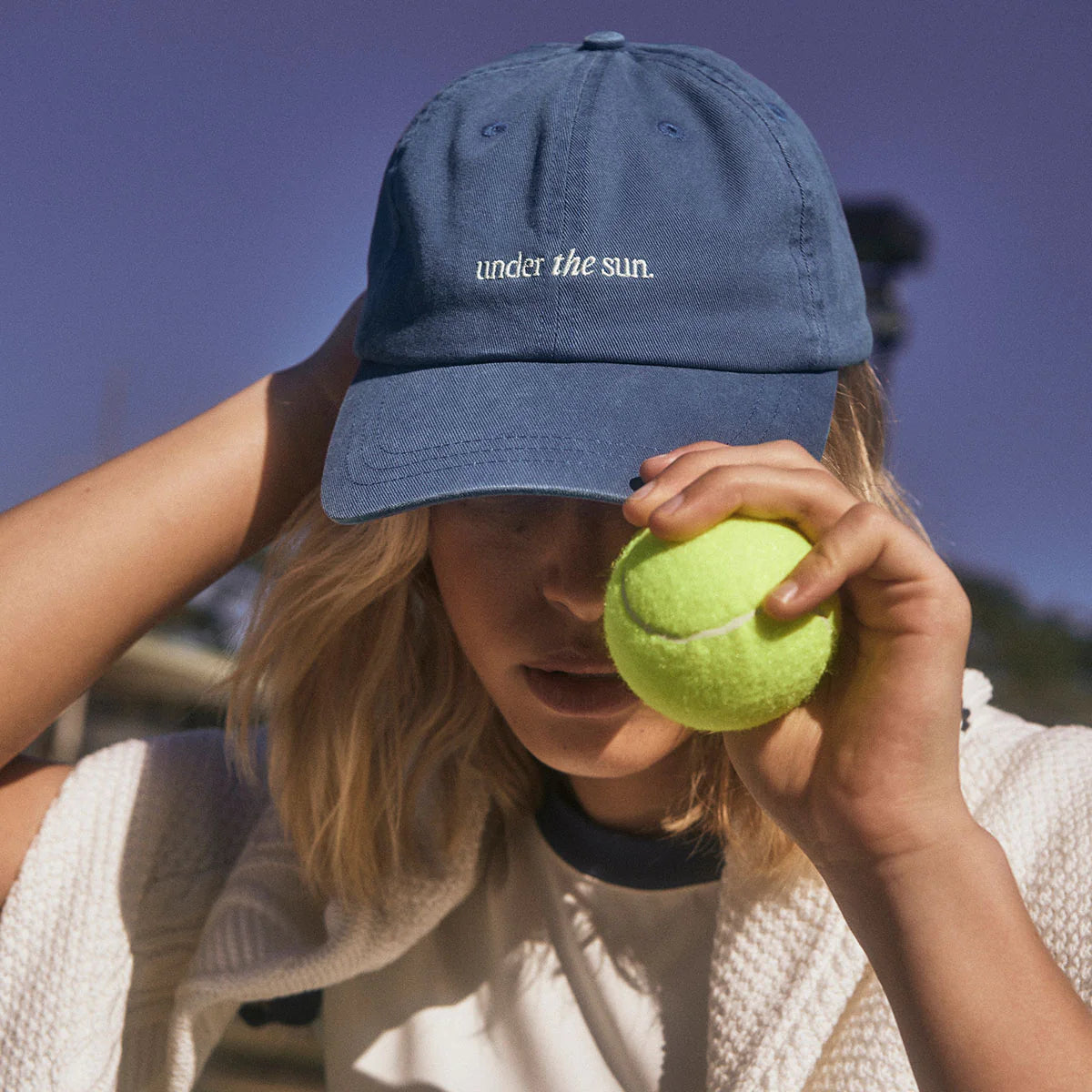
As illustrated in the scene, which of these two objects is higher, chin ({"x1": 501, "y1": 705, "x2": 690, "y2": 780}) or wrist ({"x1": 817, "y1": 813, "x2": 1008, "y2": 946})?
wrist ({"x1": 817, "y1": 813, "x2": 1008, "y2": 946})

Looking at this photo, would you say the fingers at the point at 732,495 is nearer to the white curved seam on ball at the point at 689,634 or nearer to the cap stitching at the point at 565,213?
the white curved seam on ball at the point at 689,634

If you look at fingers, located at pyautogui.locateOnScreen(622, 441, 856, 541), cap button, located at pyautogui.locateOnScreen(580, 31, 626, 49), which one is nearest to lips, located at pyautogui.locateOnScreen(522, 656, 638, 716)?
fingers, located at pyautogui.locateOnScreen(622, 441, 856, 541)

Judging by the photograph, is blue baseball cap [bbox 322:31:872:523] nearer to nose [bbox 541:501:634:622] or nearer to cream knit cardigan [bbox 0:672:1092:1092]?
nose [bbox 541:501:634:622]

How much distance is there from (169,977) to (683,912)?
809 mm

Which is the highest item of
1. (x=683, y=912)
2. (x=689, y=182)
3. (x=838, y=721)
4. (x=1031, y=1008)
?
(x=689, y=182)

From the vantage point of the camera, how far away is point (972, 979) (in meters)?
0.96

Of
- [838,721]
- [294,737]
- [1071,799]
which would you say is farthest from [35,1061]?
[1071,799]

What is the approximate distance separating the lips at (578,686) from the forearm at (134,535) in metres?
0.55

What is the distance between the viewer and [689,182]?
4.29ft

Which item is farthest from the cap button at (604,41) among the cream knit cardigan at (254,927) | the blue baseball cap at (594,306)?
the cream knit cardigan at (254,927)

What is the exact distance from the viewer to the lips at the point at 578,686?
134 cm

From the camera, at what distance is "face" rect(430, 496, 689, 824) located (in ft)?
4.23

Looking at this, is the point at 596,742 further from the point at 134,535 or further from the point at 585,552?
the point at 134,535

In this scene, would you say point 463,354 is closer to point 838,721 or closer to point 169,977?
point 838,721
